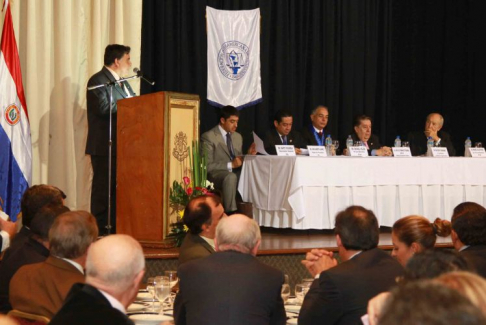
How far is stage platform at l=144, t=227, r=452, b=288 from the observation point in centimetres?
530

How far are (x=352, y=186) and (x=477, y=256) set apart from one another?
386cm

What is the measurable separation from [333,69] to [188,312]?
741 cm

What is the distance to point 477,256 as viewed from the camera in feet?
10.4

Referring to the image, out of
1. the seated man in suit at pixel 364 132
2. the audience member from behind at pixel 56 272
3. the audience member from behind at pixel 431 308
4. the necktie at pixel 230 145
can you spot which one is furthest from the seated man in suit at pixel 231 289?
the seated man in suit at pixel 364 132

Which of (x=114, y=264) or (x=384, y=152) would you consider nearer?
(x=114, y=264)

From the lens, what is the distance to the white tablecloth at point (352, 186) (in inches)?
268

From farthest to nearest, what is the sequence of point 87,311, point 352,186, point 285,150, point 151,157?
point 285,150, point 352,186, point 151,157, point 87,311

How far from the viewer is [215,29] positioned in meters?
8.83

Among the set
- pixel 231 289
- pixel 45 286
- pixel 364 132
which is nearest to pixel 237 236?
pixel 231 289

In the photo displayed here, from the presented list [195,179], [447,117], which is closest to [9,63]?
[195,179]

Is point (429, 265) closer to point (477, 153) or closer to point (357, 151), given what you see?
point (357, 151)

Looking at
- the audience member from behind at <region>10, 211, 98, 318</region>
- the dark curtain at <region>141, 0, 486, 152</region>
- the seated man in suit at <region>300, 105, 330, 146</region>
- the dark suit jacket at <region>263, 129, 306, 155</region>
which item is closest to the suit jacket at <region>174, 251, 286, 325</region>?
the audience member from behind at <region>10, 211, 98, 318</region>

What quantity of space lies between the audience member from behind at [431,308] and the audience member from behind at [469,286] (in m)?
0.09

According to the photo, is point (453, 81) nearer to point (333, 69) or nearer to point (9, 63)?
point (333, 69)
